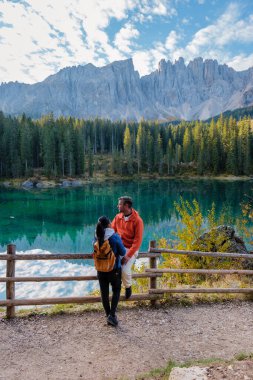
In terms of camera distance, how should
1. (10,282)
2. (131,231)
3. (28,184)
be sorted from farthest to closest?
(28,184), (10,282), (131,231)

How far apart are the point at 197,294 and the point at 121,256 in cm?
400

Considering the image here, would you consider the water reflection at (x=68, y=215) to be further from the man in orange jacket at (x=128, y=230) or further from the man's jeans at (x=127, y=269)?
the man in orange jacket at (x=128, y=230)

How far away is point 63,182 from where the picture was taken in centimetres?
8231

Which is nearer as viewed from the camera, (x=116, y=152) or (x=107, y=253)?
(x=107, y=253)

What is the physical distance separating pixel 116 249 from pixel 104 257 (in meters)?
0.34

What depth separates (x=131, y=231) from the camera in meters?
8.02

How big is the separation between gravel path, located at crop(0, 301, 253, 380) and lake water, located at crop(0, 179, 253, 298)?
21.5 feet

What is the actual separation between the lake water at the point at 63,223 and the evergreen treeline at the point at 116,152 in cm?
2012

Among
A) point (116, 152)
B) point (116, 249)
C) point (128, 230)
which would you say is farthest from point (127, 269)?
point (116, 152)

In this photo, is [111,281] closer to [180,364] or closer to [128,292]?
[128,292]

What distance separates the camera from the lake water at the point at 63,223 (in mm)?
20231

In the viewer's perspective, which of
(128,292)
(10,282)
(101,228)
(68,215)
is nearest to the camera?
(101,228)

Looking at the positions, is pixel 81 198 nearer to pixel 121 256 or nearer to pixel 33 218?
pixel 33 218

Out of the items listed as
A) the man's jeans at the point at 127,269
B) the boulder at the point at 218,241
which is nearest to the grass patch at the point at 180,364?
the man's jeans at the point at 127,269
